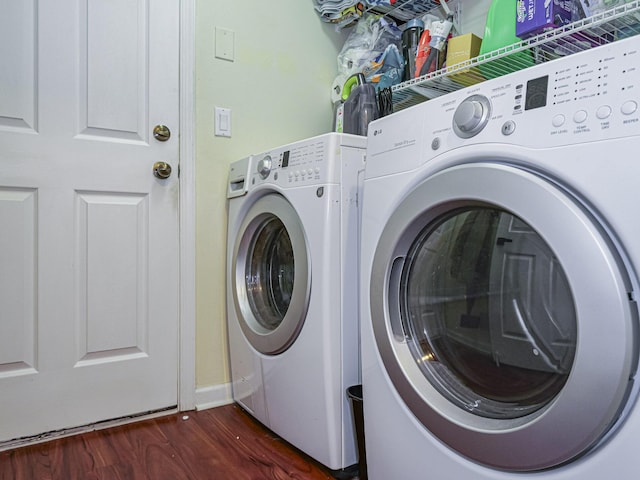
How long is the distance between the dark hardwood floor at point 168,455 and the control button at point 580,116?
99 cm

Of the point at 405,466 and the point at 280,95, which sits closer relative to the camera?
the point at 405,466

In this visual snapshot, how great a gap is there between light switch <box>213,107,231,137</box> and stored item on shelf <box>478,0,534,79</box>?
0.89 m

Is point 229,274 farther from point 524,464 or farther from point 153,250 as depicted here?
point 524,464

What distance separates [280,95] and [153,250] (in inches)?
31.3

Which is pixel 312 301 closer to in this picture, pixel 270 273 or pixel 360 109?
pixel 270 273

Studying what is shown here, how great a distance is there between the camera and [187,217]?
1.59 m

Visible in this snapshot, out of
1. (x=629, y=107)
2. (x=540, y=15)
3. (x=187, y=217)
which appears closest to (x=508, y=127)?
(x=629, y=107)

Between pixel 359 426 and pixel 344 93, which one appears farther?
pixel 344 93

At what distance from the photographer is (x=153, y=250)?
153 centimetres

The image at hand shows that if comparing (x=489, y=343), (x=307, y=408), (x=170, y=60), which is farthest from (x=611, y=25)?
(x=170, y=60)

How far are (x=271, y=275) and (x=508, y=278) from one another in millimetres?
862

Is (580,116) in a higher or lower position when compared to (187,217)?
higher

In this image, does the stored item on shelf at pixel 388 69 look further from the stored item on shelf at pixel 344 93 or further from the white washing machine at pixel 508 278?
the white washing machine at pixel 508 278

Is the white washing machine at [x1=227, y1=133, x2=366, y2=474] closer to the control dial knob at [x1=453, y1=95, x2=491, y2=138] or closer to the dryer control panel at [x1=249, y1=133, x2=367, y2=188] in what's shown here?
the dryer control panel at [x1=249, y1=133, x2=367, y2=188]
